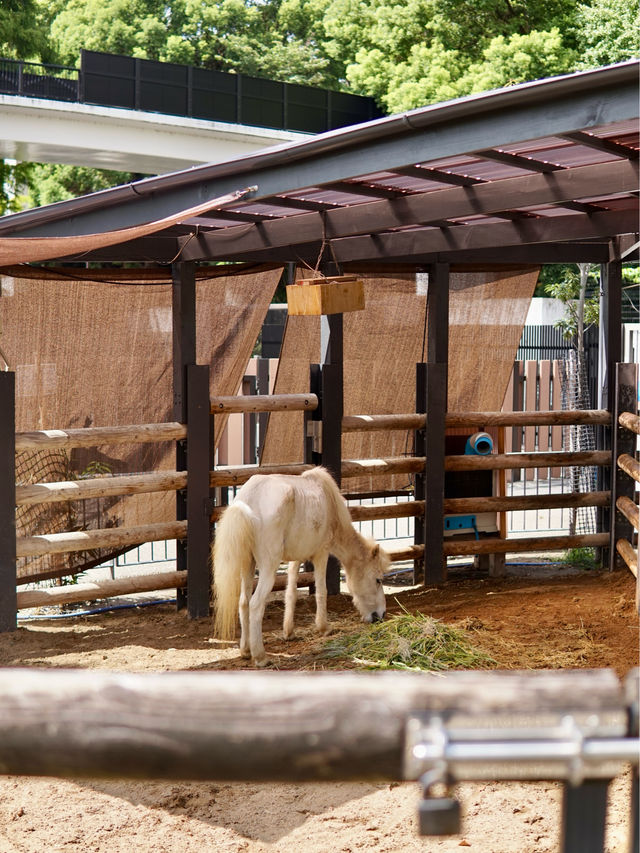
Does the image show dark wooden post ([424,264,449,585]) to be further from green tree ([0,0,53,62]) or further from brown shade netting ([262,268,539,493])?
green tree ([0,0,53,62])

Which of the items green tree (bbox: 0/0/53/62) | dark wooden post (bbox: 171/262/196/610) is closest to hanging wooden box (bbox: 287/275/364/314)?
dark wooden post (bbox: 171/262/196/610)

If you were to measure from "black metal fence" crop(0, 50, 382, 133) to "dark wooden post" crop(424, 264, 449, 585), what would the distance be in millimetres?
15200

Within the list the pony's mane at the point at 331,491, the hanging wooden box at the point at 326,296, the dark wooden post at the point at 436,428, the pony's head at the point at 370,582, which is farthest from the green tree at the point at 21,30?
the pony's head at the point at 370,582

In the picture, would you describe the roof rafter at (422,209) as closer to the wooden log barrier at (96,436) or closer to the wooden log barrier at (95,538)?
the wooden log barrier at (96,436)

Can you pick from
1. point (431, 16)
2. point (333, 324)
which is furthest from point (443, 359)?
point (431, 16)

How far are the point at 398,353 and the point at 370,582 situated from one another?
318cm

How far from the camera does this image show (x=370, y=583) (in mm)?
7359

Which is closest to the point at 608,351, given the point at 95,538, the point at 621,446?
the point at 621,446

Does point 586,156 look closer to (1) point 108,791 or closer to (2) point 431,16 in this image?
(1) point 108,791

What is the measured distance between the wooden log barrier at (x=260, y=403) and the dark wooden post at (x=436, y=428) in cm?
123

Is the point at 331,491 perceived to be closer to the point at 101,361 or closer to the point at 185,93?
the point at 101,361

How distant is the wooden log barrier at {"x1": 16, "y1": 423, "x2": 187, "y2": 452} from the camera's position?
24.0ft

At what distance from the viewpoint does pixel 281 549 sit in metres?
6.72

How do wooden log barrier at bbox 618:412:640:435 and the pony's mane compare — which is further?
wooden log barrier at bbox 618:412:640:435
